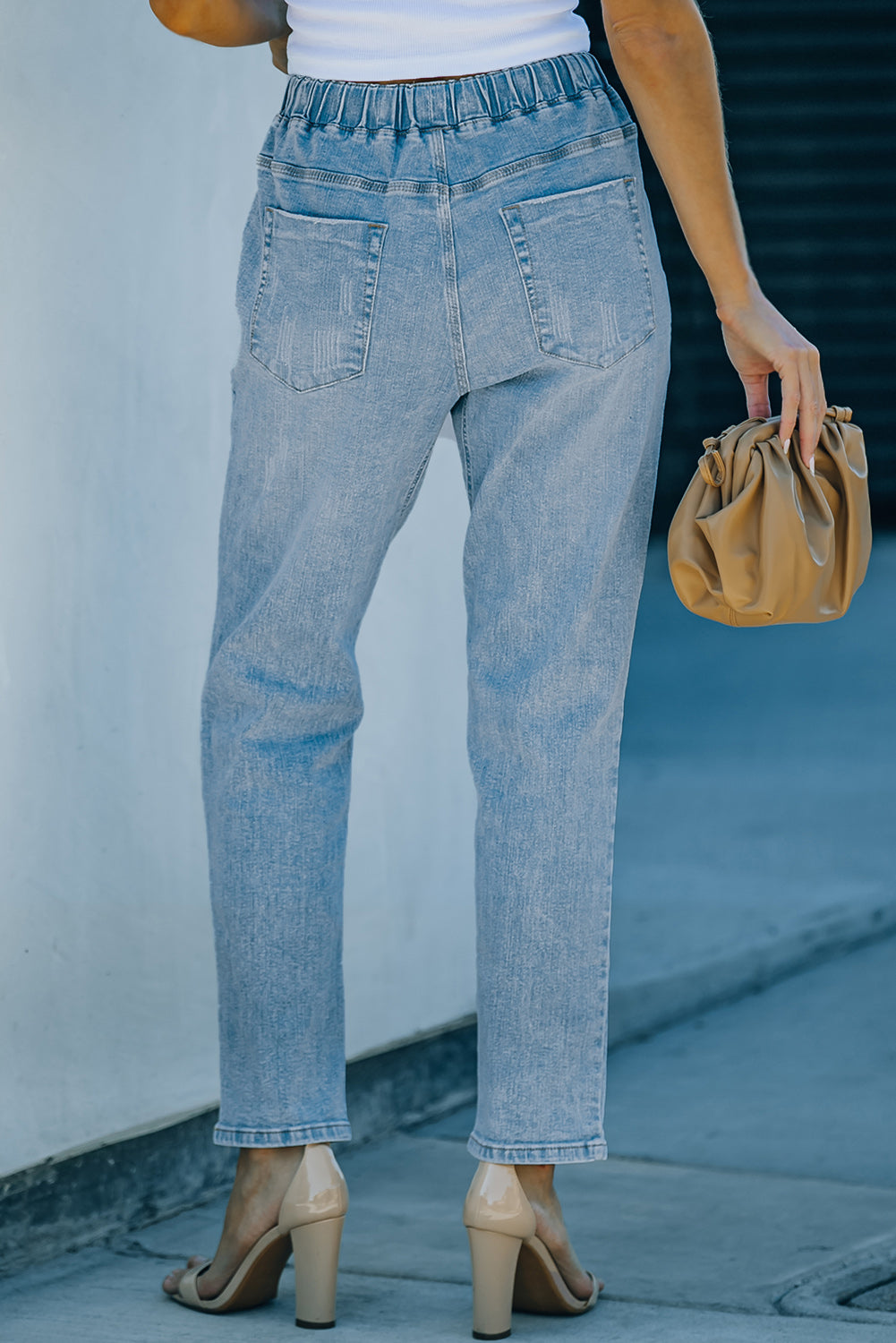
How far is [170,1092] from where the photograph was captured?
6.32ft

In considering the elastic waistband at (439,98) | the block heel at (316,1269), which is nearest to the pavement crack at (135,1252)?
the block heel at (316,1269)

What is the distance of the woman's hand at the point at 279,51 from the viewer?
1.69 m

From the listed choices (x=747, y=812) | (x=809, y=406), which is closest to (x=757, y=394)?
(x=809, y=406)

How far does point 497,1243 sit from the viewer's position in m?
1.52

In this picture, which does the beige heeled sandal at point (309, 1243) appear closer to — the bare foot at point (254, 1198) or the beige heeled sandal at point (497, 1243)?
the bare foot at point (254, 1198)

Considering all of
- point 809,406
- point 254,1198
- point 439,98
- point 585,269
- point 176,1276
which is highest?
point 439,98

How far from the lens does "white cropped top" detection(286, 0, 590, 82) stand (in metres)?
1.46

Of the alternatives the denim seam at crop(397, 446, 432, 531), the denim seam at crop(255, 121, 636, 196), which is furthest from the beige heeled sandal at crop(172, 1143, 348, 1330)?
the denim seam at crop(255, 121, 636, 196)

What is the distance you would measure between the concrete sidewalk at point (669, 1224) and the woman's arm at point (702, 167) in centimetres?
79

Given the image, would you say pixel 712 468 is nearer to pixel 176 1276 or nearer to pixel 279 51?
pixel 279 51

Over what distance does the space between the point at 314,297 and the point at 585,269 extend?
0.23 metres

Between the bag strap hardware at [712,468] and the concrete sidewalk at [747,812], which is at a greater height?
the bag strap hardware at [712,468]

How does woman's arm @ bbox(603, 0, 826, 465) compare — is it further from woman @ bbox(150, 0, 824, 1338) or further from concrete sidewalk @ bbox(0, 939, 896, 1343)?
concrete sidewalk @ bbox(0, 939, 896, 1343)

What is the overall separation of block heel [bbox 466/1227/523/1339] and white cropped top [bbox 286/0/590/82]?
1.00 metres
